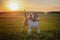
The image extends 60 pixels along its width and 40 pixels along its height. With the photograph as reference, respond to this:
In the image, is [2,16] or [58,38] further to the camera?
[2,16]

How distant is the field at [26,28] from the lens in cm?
155

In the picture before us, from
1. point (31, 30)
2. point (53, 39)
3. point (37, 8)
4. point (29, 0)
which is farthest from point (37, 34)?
point (29, 0)

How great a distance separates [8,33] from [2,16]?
24 centimetres

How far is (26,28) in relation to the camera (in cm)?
159

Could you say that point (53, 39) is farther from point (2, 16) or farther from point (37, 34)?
point (2, 16)

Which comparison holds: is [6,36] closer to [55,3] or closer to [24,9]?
[24,9]

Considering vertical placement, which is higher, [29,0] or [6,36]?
[29,0]

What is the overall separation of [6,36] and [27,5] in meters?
0.49

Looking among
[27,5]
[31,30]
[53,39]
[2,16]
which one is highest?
[27,5]

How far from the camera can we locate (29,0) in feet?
5.35

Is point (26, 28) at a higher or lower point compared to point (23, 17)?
lower

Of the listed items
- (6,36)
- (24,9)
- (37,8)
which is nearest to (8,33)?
(6,36)

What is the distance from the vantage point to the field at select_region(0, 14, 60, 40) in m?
1.55

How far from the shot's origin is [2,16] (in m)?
1.64
